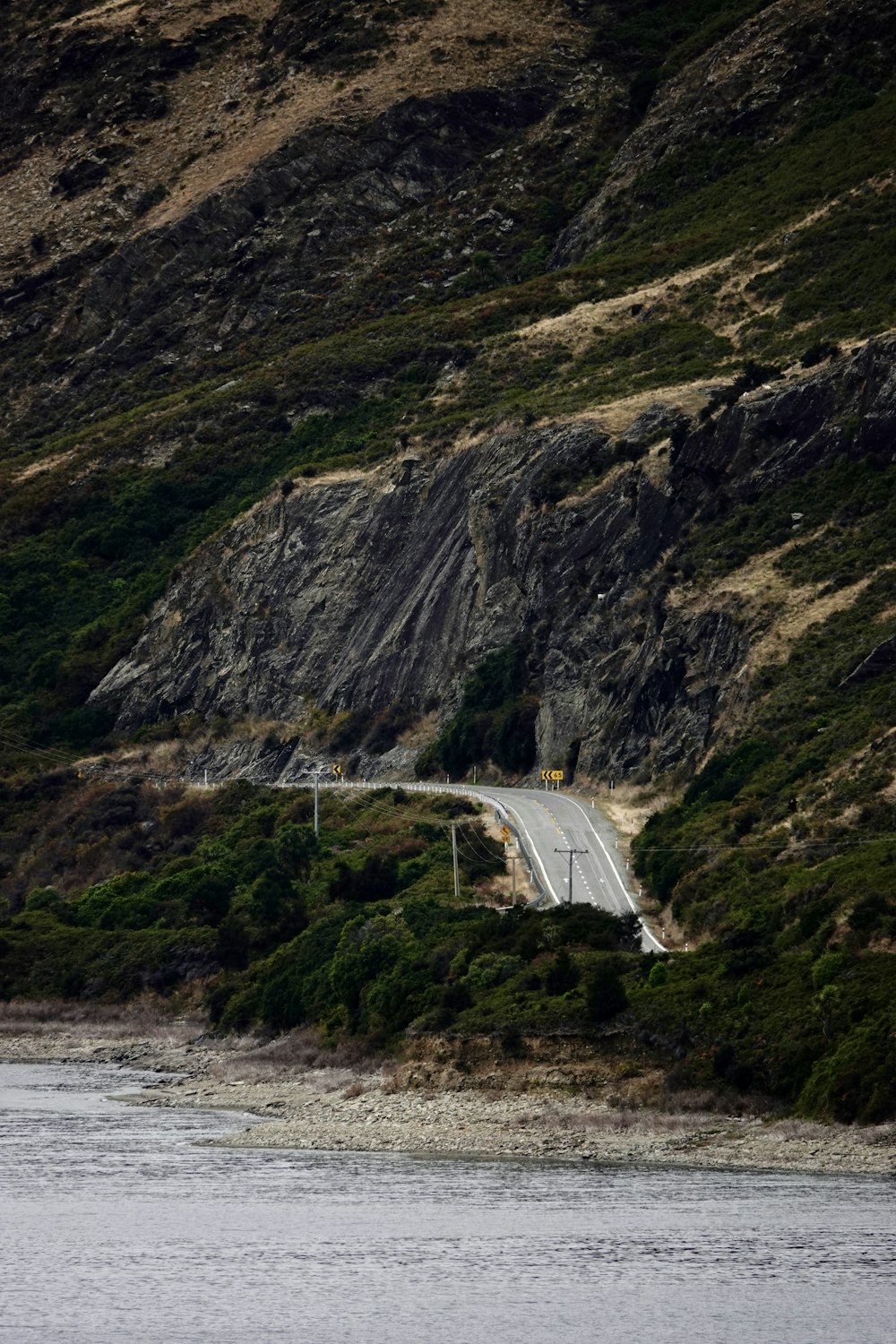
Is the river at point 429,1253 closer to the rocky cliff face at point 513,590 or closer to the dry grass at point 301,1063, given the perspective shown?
the dry grass at point 301,1063

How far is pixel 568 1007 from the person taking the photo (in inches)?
2756

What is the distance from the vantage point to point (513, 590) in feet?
415

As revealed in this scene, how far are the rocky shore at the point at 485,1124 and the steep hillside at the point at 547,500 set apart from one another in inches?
74.3

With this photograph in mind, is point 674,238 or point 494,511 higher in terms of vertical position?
point 674,238

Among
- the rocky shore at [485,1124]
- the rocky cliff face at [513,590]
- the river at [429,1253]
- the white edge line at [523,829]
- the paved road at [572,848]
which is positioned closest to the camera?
the river at [429,1253]

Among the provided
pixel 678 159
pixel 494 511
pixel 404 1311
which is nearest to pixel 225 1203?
pixel 404 1311

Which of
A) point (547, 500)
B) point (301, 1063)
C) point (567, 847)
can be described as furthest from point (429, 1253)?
point (547, 500)

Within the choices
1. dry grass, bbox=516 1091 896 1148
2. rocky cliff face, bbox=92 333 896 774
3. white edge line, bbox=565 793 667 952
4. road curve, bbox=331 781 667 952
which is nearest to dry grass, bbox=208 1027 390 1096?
dry grass, bbox=516 1091 896 1148

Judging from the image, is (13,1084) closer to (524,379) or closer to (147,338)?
(524,379)

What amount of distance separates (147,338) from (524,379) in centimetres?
5352

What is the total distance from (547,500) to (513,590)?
5767 millimetres

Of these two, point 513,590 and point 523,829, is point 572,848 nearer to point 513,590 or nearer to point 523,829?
point 523,829

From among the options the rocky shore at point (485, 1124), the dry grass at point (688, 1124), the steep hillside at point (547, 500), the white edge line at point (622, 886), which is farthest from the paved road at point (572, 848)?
the dry grass at point (688, 1124)

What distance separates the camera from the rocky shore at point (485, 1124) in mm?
58500
